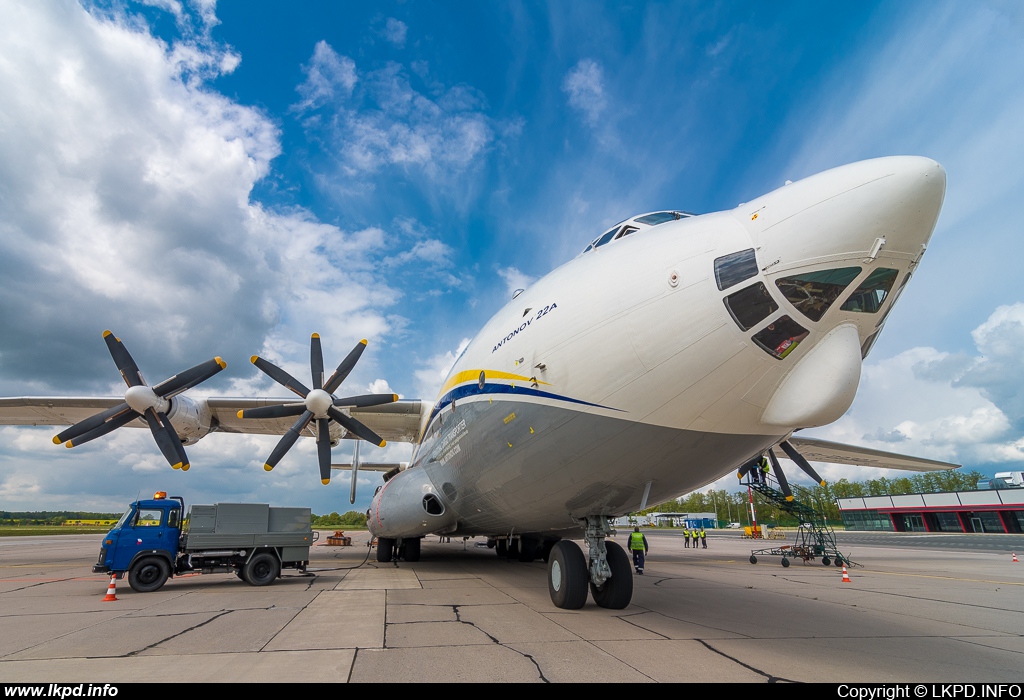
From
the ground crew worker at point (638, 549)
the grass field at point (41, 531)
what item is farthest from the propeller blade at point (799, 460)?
the grass field at point (41, 531)

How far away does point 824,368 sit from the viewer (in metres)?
4.64

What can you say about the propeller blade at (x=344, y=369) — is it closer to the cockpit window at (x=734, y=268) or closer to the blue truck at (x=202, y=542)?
Answer: the blue truck at (x=202, y=542)

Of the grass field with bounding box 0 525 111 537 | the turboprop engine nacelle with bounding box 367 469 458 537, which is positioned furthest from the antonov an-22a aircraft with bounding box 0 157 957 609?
the grass field with bounding box 0 525 111 537

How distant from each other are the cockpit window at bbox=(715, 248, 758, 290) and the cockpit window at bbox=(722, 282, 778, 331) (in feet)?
0.36

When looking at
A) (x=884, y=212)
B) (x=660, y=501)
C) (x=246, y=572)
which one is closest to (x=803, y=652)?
(x=660, y=501)

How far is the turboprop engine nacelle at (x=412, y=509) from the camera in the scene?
40.6 feet

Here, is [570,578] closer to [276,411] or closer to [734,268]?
[734,268]

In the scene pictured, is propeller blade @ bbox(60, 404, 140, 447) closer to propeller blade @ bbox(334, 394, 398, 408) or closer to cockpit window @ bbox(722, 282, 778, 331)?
propeller blade @ bbox(334, 394, 398, 408)

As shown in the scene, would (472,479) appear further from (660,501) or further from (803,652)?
(803,652)

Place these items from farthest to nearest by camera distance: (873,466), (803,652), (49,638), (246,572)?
(873,466), (246,572), (49,638), (803,652)

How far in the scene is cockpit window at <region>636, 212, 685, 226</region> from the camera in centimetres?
709

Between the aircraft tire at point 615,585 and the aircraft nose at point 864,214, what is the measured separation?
17.1ft

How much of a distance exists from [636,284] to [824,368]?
1876 millimetres

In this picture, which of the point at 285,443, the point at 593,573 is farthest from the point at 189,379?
the point at 593,573
